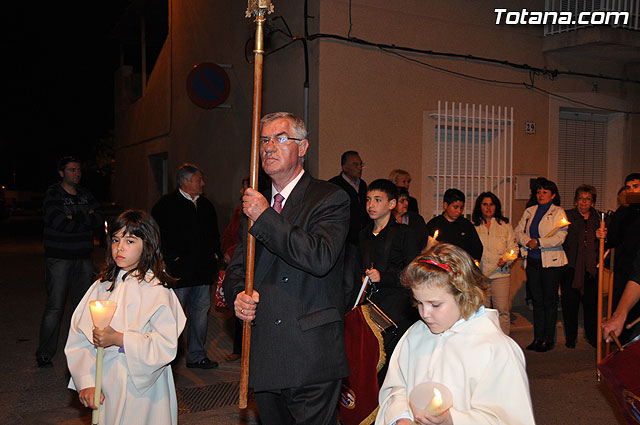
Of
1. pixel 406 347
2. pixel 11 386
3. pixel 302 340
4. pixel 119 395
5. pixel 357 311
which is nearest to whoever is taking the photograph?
pixel 406 347

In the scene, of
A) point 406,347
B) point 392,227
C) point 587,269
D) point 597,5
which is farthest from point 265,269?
point 597,5

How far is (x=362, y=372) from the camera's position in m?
4.19

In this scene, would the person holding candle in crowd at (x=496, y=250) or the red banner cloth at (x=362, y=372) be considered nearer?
the red banner cloth at (x=362, y=372)

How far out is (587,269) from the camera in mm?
7461

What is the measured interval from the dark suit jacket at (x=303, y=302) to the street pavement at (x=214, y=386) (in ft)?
7.08

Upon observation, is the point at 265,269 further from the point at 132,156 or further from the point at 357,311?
the point at 132,156

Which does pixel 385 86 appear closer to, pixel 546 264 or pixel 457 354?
pixel 546 264

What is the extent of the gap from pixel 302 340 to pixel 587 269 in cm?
560

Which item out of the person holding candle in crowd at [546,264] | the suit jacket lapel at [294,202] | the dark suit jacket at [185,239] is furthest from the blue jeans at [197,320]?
the person holding candle in crowd at [546,264]

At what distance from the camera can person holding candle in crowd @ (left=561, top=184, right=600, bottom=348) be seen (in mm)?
7465

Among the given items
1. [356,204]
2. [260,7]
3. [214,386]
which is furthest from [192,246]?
[260,7]

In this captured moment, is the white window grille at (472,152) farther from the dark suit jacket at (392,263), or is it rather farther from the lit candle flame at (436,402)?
the lit candle flame at (436,402)

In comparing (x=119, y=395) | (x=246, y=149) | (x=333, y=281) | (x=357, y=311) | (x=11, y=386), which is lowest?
(x=11, y=386)

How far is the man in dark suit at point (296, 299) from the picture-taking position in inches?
118
